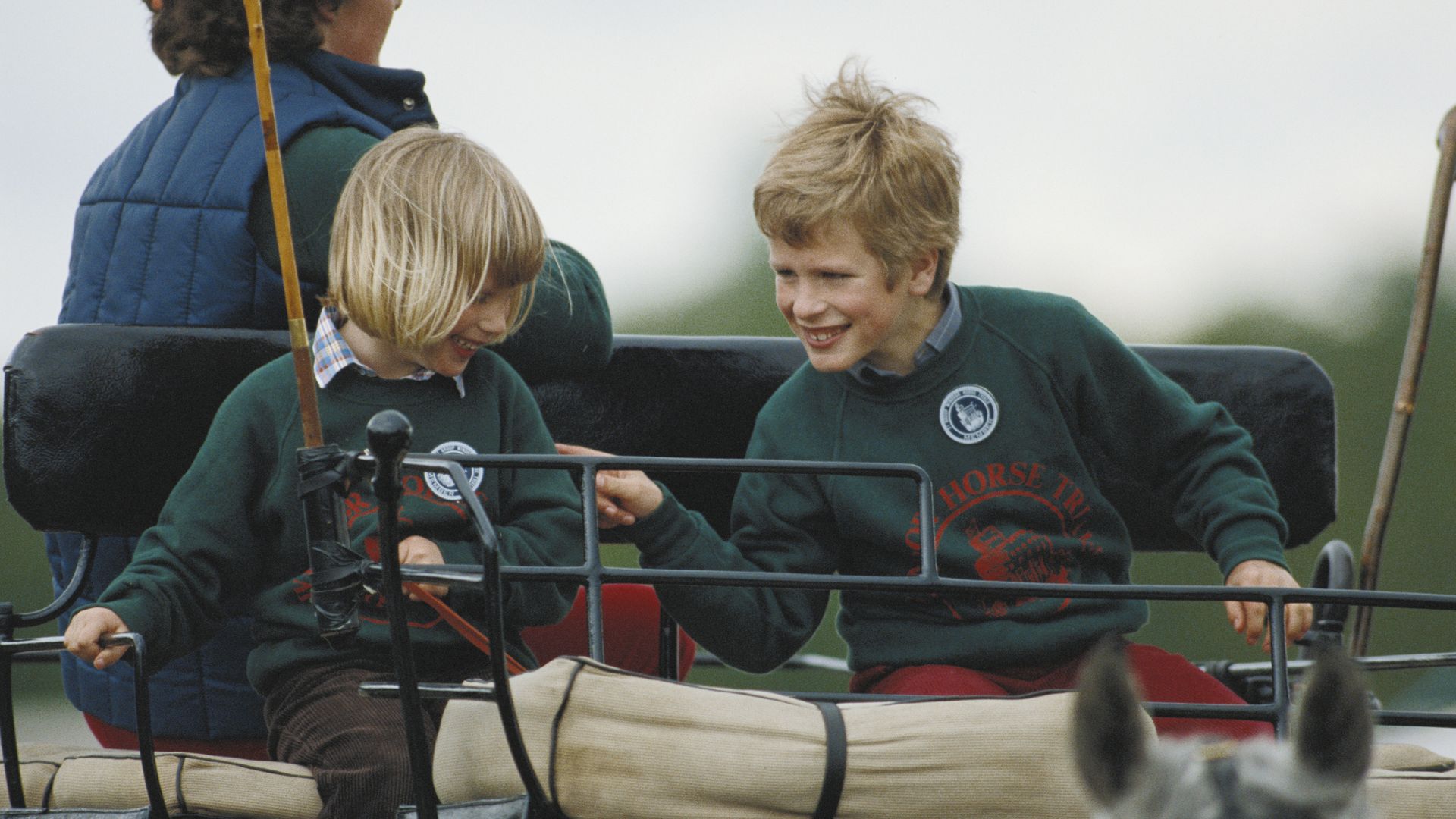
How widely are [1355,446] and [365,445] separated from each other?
17184mm

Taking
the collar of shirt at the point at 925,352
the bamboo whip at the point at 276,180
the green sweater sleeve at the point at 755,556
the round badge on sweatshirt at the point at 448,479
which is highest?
the bamboo whip at the point at 276,180

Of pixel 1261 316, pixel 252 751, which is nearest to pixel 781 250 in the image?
pixel 252 751

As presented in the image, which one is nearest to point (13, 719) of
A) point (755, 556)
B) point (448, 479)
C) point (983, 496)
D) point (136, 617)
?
point (136, 617)

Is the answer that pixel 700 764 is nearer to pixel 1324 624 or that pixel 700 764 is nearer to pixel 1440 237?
pixel 1324 624

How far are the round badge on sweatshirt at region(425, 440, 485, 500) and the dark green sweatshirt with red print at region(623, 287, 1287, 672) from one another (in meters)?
0.26

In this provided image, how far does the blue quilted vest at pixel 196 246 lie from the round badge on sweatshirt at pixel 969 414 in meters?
1.16

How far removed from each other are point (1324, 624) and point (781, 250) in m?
1.14

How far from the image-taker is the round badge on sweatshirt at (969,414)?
8.63 ft

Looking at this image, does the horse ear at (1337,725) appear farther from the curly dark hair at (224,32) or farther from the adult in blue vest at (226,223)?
the curly dark hair at (224,32)

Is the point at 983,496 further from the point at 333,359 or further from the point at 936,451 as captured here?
the point at 333,359

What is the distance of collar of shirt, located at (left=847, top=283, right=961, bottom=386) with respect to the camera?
2699 mm

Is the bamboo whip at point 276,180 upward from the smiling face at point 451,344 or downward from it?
upward

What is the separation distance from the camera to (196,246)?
2.72 metres

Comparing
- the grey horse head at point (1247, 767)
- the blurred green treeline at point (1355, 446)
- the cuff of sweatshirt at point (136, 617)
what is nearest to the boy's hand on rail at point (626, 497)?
the cuff of sweatshirt at point (136, 617)
